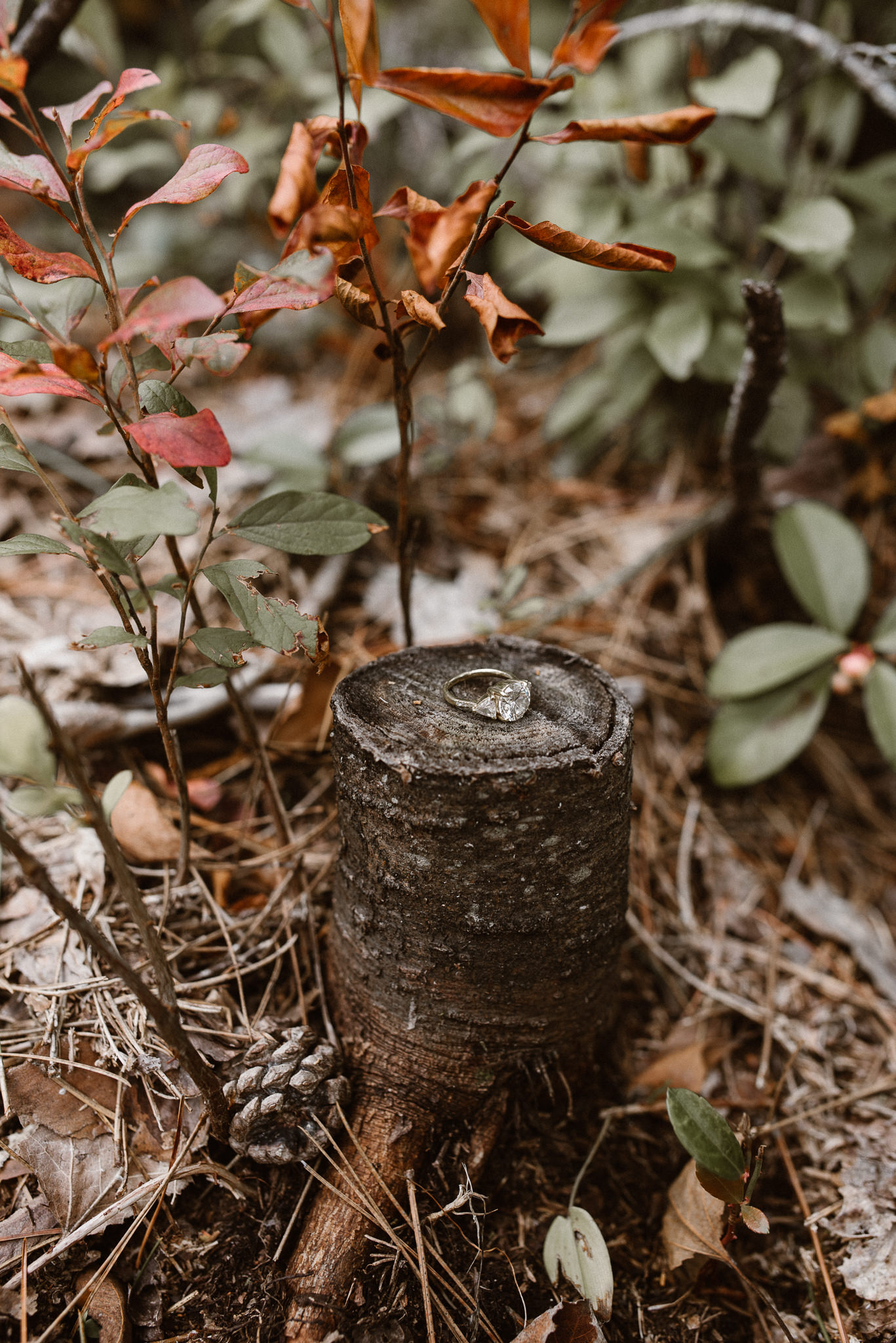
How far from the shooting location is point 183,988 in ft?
4.15

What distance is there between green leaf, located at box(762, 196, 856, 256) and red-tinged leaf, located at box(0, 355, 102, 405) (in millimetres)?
1784

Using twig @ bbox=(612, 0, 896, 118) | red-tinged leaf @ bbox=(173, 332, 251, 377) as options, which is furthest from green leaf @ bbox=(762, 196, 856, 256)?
red-tinged leaf @ bbox=(173, 332, 251, 377)

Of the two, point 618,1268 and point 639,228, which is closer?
point 618,1268

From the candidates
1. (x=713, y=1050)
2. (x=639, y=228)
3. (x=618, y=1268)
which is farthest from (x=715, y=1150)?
(x=639, y=228)

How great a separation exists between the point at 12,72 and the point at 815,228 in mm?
1895

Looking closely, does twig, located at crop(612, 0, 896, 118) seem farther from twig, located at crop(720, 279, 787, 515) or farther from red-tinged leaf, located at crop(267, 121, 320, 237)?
red-tinged leaf, located at crop(267, 121, 320, 237)

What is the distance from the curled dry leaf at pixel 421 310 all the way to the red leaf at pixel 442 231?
0.06 meters

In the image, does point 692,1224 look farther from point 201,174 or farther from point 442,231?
point 201,174

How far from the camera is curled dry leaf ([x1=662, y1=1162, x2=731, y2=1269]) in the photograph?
3.78 feet

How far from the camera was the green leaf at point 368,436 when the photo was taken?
1965mm

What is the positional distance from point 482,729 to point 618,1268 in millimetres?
860

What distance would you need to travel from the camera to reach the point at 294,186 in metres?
0.85

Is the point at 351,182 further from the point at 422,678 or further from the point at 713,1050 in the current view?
the point at 713,1050

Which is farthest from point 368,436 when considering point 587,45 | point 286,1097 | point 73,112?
point 286,1097
